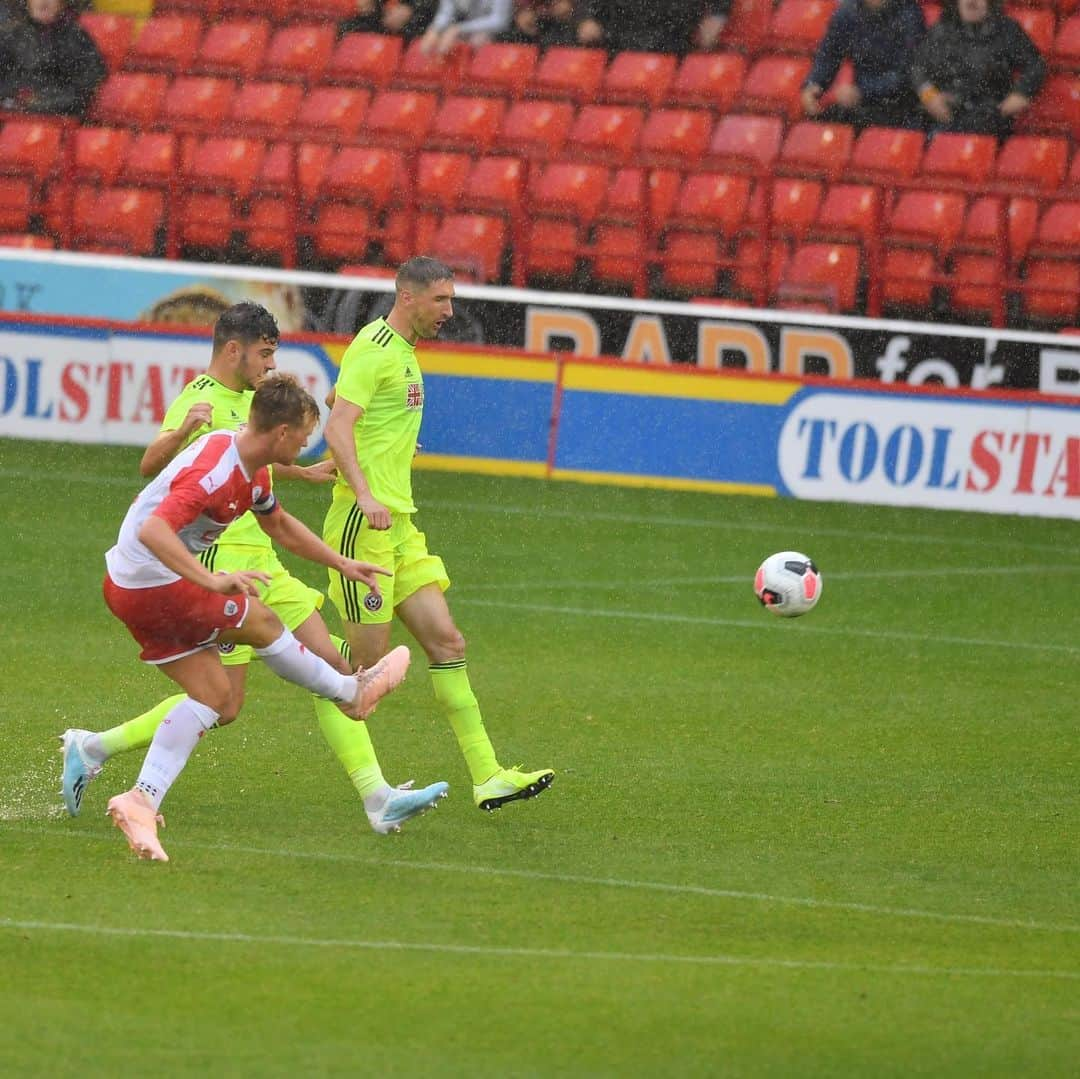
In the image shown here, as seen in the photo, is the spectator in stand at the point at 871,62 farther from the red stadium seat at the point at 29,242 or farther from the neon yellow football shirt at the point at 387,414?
the neon yellow football shirt at the point at 387,414

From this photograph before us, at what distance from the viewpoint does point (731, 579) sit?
13938 mm

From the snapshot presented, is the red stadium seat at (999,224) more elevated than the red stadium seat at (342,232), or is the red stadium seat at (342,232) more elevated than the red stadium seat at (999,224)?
the red stadium seat at (999,224)

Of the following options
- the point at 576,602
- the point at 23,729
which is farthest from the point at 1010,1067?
the point at 576,602

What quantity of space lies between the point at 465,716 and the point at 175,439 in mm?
1513

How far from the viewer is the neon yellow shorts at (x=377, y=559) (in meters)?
8.20

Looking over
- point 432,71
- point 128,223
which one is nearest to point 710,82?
point 432,71

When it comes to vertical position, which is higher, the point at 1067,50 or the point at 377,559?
the point at 1067,50

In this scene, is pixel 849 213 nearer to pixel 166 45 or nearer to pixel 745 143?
pixel 745 143

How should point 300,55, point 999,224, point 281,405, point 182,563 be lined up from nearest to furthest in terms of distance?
point 182,563 → point 281,405 → point 999,224 → point 300,55

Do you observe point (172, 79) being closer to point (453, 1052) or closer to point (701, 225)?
point (701, 225)

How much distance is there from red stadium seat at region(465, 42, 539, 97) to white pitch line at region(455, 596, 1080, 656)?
9.64 meters

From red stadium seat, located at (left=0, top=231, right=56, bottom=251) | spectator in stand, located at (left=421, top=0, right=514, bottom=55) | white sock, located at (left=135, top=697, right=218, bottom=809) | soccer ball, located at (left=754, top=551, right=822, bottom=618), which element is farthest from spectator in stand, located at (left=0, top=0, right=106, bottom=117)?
white sock, located at (left=135, top=697, right=218, bottom=809)

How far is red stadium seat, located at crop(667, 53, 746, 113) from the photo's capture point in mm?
20750

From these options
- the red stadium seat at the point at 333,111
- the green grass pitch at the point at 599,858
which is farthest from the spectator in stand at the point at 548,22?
the green grass pitch at the point at 599,858
